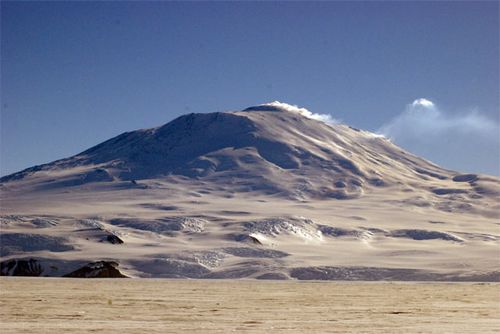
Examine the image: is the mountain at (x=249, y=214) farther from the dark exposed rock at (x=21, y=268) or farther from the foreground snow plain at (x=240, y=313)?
the foreground snow plain at (x=240, y=313)

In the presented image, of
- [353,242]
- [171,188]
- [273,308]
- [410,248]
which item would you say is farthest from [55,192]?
[273,308]

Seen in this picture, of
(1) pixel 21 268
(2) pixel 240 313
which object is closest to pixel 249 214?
(1) pixel 21 268

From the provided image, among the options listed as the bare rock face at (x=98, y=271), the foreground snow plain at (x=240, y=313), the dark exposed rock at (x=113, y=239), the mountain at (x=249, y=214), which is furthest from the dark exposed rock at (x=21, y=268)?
the foreground snow plain at (x=240, y=313)

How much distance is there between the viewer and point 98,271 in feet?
239

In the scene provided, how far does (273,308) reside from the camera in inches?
1159

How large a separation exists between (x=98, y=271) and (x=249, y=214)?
57.9 metres

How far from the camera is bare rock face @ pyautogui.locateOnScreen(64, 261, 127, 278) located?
2863 inches

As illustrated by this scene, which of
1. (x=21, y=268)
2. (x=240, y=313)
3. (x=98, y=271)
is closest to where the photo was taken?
(x=240, y=313)

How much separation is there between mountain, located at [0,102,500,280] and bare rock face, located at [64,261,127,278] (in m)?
0.73

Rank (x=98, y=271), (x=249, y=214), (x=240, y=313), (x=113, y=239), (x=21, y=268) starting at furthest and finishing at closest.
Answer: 1. (x=249, y=214)
2. (x=113, y=239)
3. (x=21, y=268)
4. (x=98, y=271)
5. (x=240, y=313)

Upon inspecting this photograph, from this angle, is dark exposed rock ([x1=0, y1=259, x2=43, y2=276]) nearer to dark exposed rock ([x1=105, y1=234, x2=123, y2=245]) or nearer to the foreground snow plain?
dark exposed rock ([x1=105, y1=234, x2=123, y2=245])

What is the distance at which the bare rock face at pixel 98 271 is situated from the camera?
7271 centimetres

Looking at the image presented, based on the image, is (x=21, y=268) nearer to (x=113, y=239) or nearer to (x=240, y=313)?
(x=113, y=239)

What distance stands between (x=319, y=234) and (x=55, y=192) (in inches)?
2678
